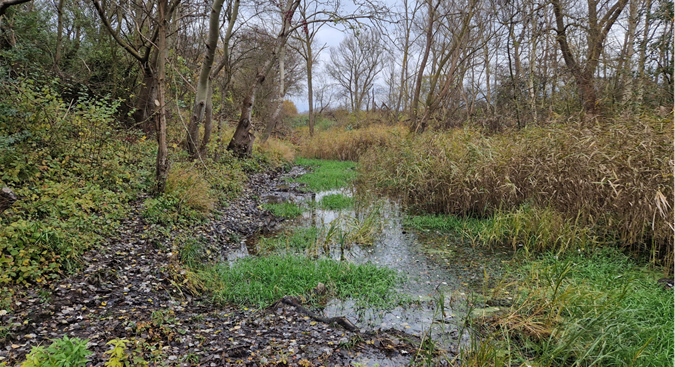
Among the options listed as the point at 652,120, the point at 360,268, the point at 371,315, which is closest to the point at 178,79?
the point at 360,268

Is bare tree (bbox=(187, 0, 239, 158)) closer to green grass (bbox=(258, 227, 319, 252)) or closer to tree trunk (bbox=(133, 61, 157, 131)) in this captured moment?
green grass (bbox=(258, 227, 319, 252))

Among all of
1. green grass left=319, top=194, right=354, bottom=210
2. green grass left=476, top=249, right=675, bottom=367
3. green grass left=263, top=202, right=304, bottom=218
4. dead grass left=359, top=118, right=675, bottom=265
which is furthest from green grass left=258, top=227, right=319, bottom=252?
green grass left=476, top=249, right=675, bottom=367

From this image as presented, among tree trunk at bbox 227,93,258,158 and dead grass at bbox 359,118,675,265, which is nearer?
dead grass at bbox 359,118,675,265

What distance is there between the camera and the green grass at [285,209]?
24.1 ft

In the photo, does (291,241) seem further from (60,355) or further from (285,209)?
(60,355)

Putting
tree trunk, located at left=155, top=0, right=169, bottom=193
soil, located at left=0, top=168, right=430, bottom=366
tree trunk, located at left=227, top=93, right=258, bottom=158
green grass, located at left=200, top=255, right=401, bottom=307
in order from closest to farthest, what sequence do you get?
1. soil, located at left=0, top=168, right=430, bottom=366
2. green grass, located at left=200, top=255, right=401, bottom=307
3. tree trunk, located at left=155, top=0, right=169, bottom=193
4. tree trunk, located at left=227, top=93, right=258, bottom=158

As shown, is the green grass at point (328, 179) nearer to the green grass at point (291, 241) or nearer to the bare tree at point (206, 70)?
the bare tree at point (206, 70)

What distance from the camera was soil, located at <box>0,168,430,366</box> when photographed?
264 centimetres

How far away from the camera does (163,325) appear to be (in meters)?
2.97

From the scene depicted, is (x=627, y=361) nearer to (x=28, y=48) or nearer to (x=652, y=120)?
(x=652, y=120)

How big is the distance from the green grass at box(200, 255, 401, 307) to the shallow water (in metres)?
0.19

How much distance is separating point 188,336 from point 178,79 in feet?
29.6

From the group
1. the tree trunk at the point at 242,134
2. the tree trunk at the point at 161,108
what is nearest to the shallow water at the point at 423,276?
the tree trunk at the point at 161,108

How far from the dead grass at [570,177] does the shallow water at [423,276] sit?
1139 mm
